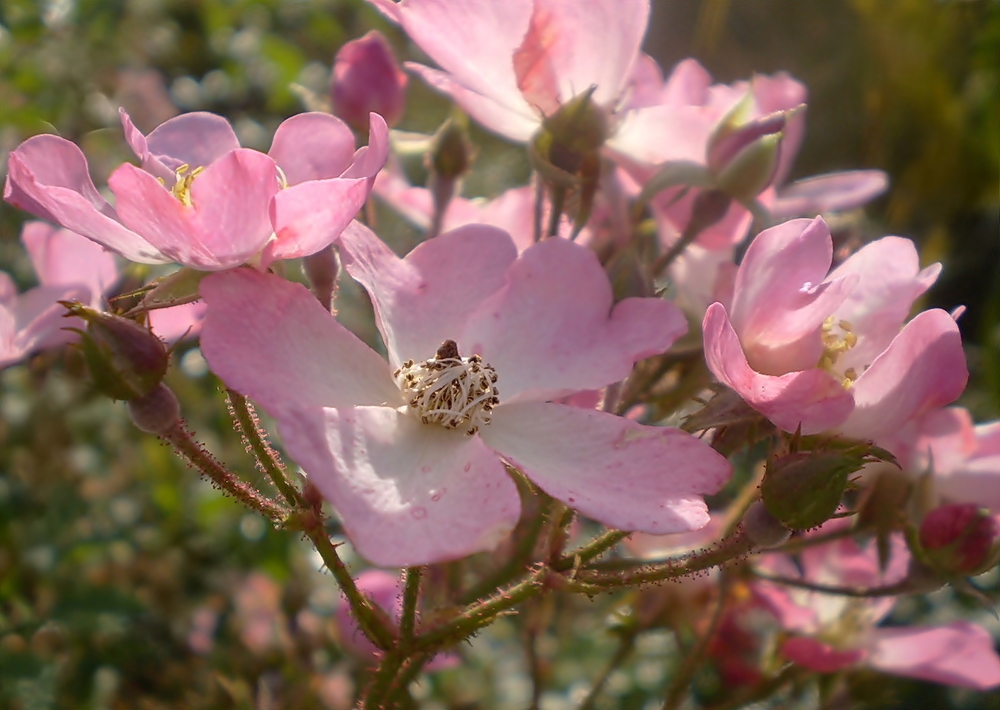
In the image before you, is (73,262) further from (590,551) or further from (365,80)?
(590,551)

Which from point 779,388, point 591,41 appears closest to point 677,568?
point 779,388

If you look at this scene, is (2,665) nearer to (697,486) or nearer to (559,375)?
(559,375)

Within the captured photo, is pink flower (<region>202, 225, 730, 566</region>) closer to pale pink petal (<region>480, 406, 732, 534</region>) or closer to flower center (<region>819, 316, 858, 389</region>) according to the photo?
pale pink petal (<region>480, 406, 732, 534</region>)

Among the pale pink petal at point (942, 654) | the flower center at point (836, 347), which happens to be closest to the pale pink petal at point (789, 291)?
the flower center at point (836, 347)

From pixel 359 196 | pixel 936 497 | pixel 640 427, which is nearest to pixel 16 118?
pixel 359 196

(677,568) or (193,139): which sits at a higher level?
(193,139)

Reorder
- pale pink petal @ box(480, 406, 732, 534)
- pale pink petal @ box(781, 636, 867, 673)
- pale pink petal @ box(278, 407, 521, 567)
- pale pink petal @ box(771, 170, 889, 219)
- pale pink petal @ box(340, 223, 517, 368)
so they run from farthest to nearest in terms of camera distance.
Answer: pale pink petal @ box(771, 170, 889, 219), pale pink petal @ box(781, 636, 867, 673), pale pink petal @ box(340, 223, 517, 368), pale pink petal @ box(480, 406, 732, 534), pale pink petal @ box(278, 407, 521, 567)

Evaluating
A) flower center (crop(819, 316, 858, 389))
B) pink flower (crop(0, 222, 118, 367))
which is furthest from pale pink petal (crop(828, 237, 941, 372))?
pink flower (crop(0, 222, 118, 367))
